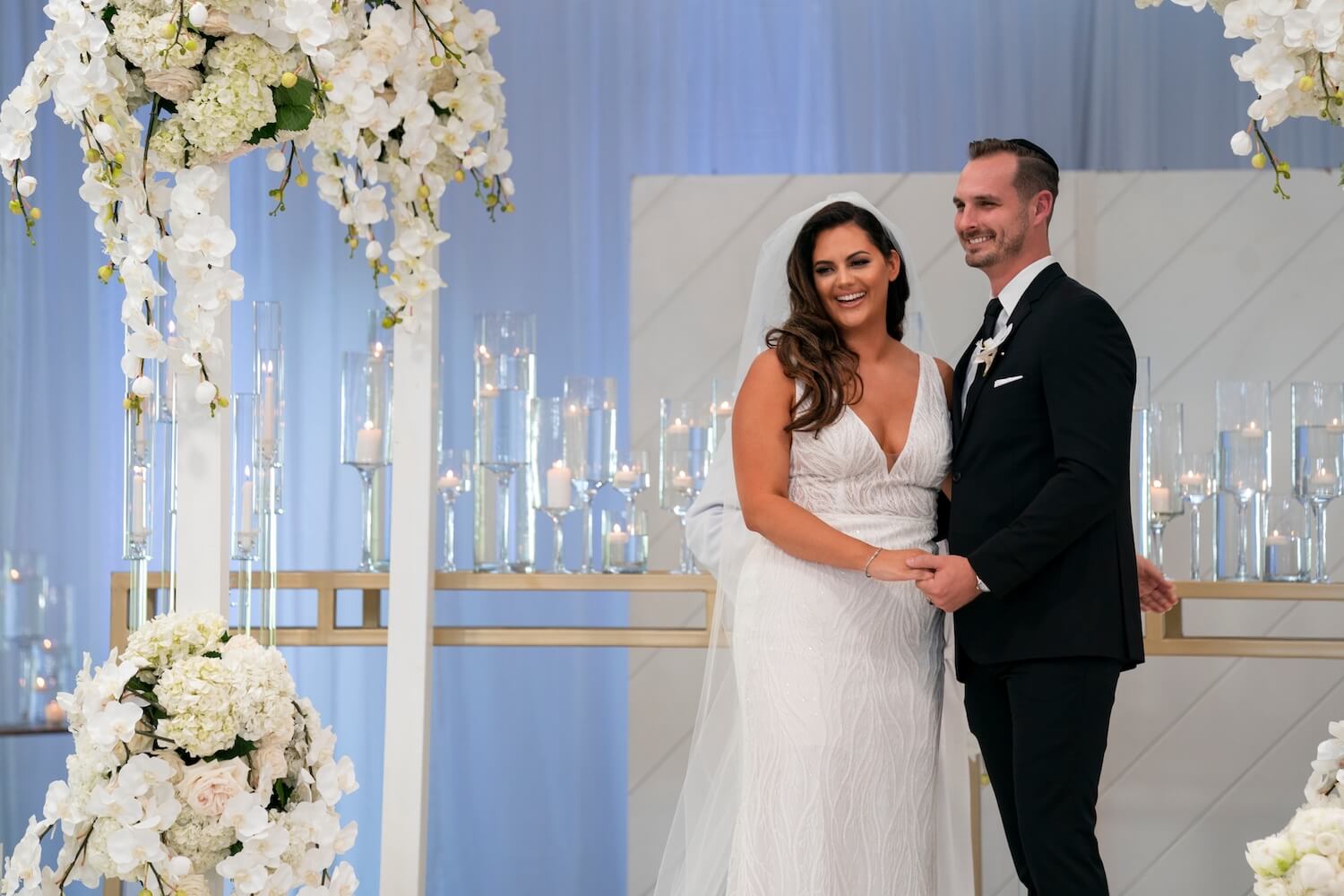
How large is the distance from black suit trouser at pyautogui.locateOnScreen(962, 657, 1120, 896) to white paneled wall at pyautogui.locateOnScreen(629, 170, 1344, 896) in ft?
5.04

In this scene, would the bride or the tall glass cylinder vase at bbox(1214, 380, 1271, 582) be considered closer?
the bride

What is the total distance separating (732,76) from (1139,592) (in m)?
2.61

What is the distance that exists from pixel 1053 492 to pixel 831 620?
18.8 inches

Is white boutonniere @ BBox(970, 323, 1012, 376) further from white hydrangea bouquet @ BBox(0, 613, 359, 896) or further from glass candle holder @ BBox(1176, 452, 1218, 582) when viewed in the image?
white hydrangea bouquet @ BBox(0, 613, 359, 896)

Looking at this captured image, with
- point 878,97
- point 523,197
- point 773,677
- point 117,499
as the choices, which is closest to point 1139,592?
point 773,677

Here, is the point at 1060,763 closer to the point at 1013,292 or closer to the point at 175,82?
the point at 1013,292

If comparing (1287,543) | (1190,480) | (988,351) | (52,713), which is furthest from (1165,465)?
(52,713)

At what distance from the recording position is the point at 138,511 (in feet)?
9.86

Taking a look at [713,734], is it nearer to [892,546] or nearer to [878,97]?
[892,546]

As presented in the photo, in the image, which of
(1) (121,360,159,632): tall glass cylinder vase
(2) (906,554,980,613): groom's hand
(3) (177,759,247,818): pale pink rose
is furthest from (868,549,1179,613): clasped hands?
(1) (121,360,159,632): tall glass cylinder vase

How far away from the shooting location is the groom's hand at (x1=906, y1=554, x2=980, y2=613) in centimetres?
248

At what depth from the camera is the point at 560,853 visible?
4707 mm

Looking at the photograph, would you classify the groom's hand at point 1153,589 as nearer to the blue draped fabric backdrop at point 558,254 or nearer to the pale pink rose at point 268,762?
the pale pink rose at point 268,762

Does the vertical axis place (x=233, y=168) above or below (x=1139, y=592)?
above
